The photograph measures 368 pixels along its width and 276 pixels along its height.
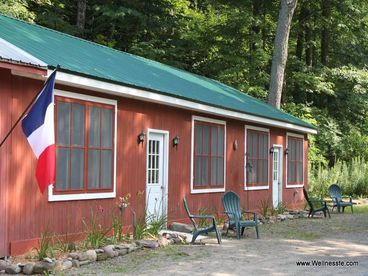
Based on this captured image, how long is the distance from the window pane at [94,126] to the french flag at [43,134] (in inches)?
116

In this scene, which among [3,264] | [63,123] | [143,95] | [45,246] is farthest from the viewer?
[143,95]

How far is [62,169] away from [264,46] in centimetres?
2057

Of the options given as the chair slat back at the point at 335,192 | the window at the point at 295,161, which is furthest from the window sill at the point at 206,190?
the chair slat back at the point at 335,192

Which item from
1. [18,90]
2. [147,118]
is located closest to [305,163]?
[147,118]

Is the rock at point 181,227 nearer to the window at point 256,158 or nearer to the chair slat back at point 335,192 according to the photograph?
the window at point 256,158

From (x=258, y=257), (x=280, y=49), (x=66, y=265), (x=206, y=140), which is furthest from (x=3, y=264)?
(x=280, y=49)

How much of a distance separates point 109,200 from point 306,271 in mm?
4025

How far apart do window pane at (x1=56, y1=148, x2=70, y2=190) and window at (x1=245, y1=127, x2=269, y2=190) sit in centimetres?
717

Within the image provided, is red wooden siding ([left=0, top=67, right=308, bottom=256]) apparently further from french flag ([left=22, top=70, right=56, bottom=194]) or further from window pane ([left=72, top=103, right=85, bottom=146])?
french flag ([left=22, top=70, right=56, bottom=194])

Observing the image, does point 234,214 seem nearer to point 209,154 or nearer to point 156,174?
point 156,174

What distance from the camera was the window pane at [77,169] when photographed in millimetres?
9477

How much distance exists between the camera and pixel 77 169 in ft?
31.4

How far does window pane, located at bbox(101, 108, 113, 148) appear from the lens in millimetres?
10227

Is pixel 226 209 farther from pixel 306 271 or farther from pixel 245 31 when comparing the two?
pixel 245 31
